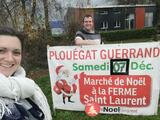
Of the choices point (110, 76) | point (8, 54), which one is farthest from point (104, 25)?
point (8, 54)

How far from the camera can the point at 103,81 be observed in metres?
5.96

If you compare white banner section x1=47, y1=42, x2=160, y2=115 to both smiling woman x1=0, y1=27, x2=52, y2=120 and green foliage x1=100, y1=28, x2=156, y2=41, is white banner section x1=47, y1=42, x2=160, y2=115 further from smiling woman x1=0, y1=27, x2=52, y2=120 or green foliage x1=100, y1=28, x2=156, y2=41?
green foliage x1=100, y1=28, x2=156, y2=41

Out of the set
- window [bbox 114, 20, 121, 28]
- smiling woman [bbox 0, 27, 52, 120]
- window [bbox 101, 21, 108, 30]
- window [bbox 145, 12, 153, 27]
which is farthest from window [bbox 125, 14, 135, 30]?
smiling woman [bbox 0, 27, 52, 120]

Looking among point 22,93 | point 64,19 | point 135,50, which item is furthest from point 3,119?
point 64,19

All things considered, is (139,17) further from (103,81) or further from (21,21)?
(103,81)

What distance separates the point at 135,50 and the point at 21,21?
26.9 feet

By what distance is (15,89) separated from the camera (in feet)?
5.31

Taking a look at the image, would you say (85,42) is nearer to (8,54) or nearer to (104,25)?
(8,54)

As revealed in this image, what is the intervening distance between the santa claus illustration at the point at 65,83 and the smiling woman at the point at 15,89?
164 inches

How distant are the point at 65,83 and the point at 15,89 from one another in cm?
458

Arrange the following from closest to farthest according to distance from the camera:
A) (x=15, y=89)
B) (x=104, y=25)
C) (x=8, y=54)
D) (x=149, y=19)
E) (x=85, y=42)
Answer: (x=15, y=89) → (x=8, y=54) → (x=85, y=42) → (x=104, y=25) → (x=149, y=19)

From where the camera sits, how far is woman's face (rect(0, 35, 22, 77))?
1.75m

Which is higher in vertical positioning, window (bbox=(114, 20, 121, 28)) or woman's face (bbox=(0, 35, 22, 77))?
woman's face (bbox=(0, 35, 22, 77))

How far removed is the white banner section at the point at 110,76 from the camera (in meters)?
5.70
